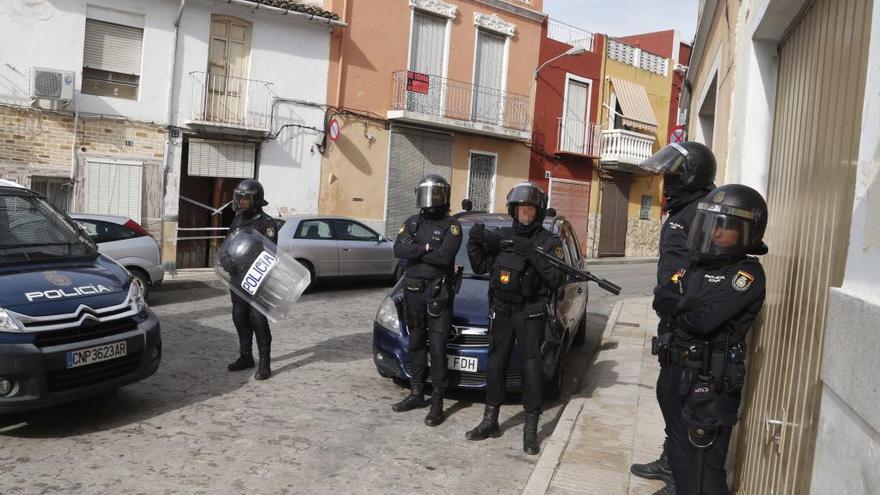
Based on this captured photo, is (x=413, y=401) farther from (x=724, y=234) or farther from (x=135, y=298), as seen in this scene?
(x=724, y=234)

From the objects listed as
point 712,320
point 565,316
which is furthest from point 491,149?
point 712,320

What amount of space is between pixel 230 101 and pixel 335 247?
5.64 metres

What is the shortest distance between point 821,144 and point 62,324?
464 cm

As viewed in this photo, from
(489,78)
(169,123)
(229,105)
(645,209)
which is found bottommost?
(645,209)

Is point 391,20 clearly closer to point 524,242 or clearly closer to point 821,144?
point 524,242

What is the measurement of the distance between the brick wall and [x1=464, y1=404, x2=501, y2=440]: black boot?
1173 centimetres

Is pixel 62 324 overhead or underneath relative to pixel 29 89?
underneath

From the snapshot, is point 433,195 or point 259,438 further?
point 433,195

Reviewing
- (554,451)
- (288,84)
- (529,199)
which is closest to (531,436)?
(554,451)

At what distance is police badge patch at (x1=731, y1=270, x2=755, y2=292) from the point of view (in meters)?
3.15

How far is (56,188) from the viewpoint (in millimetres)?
14211

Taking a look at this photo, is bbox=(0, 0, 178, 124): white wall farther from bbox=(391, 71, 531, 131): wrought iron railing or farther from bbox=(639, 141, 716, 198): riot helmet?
bbox=(639, 141, 716, 198): riot helmet

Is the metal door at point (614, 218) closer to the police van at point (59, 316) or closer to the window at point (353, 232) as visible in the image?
the window at point (353, 232)

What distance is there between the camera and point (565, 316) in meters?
6.73
